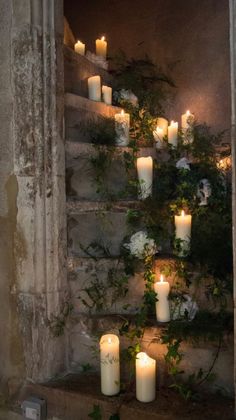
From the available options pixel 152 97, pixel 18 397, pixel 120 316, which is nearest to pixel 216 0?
pixel 152 97

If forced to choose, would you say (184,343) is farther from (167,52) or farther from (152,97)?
(167,52)

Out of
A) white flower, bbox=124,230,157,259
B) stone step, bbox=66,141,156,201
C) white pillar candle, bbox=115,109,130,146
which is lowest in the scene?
white flower, bbox=124,230,157,259

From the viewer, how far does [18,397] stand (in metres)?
2.20

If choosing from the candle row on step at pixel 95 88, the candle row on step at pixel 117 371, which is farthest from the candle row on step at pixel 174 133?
the candle row on step at pixel 117 371

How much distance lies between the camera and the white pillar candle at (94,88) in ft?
8.59

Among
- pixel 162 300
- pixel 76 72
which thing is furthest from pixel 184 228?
pixel 76 72

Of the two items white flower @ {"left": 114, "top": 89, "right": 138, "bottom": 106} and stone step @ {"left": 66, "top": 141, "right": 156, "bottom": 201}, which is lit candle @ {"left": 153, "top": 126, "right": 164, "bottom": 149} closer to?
white flower @ {"left": 114, "top": 89, "right": 138, "bottom": 106}

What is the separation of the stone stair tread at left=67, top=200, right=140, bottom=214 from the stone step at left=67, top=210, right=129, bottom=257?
20 mm

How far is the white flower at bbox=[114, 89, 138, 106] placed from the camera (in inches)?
116

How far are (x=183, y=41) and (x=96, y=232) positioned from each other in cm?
179

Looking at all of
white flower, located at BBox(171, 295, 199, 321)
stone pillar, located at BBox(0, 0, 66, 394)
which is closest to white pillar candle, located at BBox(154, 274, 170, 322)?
white flower, located at BBox(171, 295, 199, 321)

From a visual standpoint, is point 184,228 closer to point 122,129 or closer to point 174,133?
point 122,129

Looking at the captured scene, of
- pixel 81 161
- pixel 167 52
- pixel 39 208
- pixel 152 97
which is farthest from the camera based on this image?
pixel 167 52

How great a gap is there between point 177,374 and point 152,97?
6.30ft
